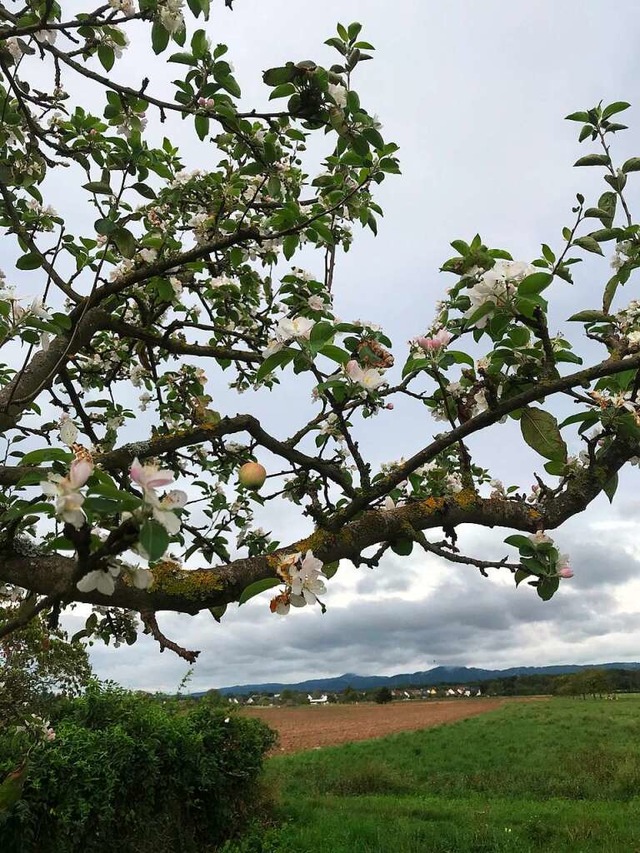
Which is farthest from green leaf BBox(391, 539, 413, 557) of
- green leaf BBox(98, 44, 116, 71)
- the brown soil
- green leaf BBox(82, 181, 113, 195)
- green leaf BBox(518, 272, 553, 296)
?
the brown soil

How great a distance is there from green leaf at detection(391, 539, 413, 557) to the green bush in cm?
416

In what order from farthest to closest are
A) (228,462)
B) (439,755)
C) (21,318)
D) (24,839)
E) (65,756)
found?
(439,755) → (65,756) → (24,839) → (228,462) → (21,318)

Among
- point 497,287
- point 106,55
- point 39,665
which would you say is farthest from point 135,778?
point 497,287

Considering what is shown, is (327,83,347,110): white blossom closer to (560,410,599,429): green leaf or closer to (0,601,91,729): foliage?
(560,410,599,429): green leaf

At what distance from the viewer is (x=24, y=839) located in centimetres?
525

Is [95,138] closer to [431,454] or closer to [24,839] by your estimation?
[431,454]

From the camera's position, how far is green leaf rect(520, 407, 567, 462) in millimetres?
1893

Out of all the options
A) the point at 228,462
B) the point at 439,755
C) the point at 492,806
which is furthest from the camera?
the point at 439,755

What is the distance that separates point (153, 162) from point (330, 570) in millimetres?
1839

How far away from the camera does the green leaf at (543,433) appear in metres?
1.89

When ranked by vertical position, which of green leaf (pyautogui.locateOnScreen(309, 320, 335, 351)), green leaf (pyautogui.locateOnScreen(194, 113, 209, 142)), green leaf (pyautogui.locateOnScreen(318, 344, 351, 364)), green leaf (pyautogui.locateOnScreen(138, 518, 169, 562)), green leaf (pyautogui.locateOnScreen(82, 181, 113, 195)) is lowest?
green leaf (pyautogui.locateOnScreen(138, 518, 169, 562))

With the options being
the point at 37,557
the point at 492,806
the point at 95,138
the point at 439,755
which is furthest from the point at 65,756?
the point at 439,755

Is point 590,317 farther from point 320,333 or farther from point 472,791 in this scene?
point 472,791

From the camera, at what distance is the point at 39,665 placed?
1020cm
